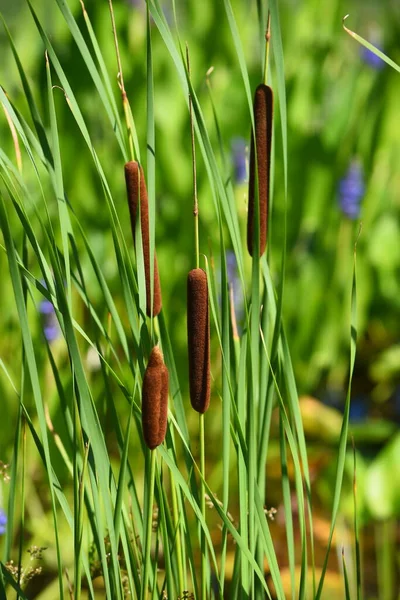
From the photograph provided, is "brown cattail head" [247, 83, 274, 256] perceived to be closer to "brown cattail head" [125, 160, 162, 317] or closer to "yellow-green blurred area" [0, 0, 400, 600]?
"brown cattail head" [125, 160, 162, 317]

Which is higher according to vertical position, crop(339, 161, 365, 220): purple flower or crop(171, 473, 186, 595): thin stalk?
crop(339, 161, 365, 220): purple flower

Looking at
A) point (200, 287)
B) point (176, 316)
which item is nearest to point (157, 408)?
point (200, 287)

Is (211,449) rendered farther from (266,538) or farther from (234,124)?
(266,538)

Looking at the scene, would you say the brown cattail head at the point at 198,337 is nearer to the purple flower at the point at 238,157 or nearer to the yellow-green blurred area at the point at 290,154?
the yellow-green blurred area at the point at 290,154

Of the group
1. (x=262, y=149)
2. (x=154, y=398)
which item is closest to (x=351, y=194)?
(x=262, y=149)

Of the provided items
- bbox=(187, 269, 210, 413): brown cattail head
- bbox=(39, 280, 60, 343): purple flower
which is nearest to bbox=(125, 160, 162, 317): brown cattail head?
bbox=(187, 269, 210, 413): brown cattail head

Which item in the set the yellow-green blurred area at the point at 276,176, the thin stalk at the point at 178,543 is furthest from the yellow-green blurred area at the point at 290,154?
the thin stalk at the point at 178,543
